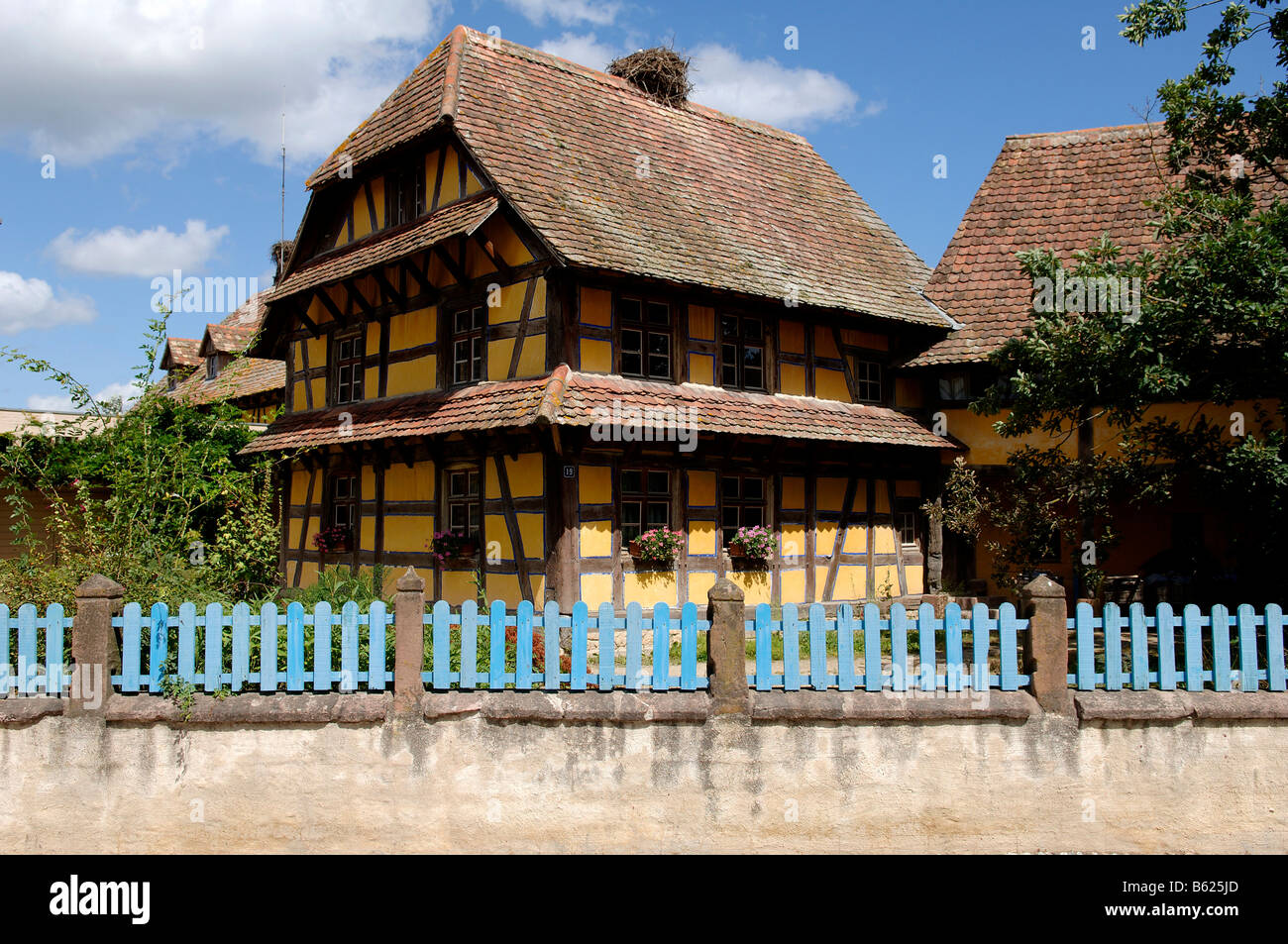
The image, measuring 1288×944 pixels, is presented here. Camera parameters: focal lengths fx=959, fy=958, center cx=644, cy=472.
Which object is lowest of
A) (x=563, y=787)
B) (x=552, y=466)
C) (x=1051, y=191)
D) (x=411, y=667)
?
(x=563, y=787)

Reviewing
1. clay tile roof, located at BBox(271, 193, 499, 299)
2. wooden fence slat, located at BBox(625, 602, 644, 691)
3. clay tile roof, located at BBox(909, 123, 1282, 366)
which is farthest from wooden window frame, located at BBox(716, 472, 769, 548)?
wooden fence slat, located at BBox(625, 602, 644, 691)

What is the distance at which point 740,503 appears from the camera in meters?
13.8

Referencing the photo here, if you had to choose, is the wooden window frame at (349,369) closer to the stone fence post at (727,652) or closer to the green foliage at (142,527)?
the green foliage at (142,527)

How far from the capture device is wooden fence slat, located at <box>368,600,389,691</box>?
6918 millimetres

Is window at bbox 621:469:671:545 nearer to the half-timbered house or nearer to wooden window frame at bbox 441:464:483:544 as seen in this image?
the half-timbered house

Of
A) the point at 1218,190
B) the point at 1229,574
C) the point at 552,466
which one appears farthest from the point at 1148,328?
the point at 552,466

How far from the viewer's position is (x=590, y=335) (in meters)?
12.4

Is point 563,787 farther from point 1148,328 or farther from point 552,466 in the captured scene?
point 1148,328

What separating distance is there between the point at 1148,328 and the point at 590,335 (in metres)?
6.37

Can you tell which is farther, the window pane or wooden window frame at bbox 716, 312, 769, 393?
wooden window frame at bbox 716, 312, 769, 393

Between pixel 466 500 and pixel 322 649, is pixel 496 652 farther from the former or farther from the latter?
pixel 466 500

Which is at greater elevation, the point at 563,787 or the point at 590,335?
the point at 590,335

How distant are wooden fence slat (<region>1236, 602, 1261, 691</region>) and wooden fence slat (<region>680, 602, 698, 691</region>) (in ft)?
13.5
